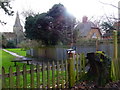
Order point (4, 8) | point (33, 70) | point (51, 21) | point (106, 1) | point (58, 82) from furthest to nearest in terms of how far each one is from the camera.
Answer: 1. point (51, 21)
2. point (106, 1)
3. point (4, 8)
4. point (58, 82)
5. point (33, 70)

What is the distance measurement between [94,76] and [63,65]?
1.17 m

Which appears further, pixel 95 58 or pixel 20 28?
pixel 20 28

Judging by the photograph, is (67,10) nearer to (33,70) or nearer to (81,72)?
(81,72)

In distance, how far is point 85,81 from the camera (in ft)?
15.4

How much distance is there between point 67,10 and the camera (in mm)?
13602

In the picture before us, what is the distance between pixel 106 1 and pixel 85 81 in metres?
4.17

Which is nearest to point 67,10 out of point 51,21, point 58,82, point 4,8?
point 51,21

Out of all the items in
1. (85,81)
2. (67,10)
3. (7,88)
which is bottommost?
(85,81)

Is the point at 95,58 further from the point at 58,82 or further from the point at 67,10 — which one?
the point at 67,10

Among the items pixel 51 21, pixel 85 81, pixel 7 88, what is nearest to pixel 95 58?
pixel 85 81

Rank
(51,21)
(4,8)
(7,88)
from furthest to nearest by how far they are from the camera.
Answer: (51,21), (4,8), (7,88)

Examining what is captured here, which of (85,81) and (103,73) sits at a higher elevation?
(103,73)

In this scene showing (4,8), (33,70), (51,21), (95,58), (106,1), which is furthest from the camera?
(51,21)

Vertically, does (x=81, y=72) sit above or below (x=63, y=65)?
below
